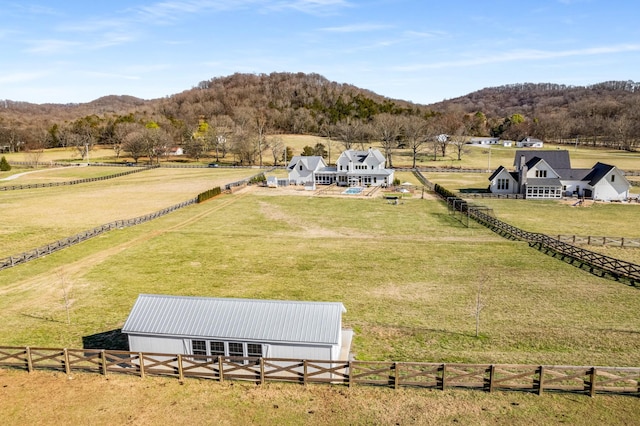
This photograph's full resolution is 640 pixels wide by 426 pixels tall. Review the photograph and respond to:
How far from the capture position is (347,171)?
275 feet

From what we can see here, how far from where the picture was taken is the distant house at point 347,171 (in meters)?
82.6

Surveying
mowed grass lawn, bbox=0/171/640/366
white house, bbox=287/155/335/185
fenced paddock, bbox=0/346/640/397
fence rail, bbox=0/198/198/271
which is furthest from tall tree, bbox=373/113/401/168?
fenced paddock, bbox=0/346/640/397

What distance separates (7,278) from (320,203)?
3992cm

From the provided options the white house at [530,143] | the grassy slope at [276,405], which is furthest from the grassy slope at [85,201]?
the white house at [530,143]

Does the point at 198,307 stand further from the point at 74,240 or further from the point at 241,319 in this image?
the point at 74,240

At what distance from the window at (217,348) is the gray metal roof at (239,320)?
46 cm

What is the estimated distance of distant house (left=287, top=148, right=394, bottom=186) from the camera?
82.6 m

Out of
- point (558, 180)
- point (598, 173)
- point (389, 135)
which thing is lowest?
point (558, 180)

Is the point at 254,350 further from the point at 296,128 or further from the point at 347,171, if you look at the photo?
the point at 296,128

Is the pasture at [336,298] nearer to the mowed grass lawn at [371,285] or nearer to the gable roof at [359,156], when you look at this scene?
the mowed grass lawn at [371,285]

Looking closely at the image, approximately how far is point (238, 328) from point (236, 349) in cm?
92

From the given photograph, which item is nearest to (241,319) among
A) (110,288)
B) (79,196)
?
(110,288)

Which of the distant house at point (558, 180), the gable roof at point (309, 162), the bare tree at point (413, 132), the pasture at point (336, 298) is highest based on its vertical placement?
the bare tree at point (413, 132)

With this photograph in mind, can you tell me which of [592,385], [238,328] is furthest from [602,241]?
[238,328]
